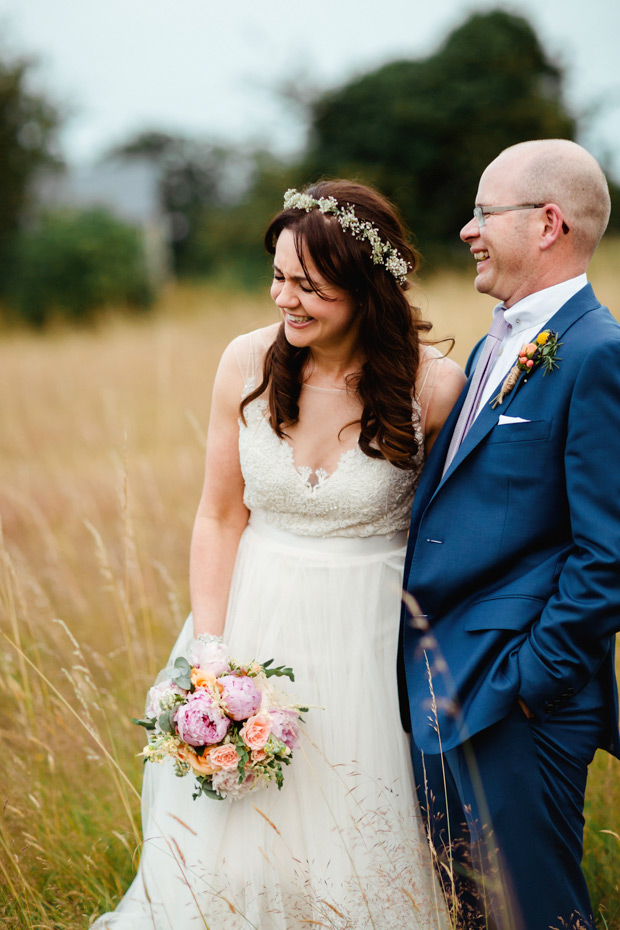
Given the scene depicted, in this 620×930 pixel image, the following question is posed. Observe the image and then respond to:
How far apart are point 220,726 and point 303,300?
1.30 m

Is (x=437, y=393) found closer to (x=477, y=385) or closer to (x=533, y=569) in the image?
(x=477, y=385)

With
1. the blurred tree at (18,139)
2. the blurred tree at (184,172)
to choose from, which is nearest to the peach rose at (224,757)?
the blurred tree at (18,139)

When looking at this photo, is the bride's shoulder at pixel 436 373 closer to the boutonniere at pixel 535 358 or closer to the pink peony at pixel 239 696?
the boutonniere at pixel 535 358

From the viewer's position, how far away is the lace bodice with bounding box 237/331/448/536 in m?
2.53

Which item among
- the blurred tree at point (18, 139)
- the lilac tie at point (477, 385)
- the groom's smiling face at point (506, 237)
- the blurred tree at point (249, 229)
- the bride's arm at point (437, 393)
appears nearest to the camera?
the groom's smiling face at point (506, 237)

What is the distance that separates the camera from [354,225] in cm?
247

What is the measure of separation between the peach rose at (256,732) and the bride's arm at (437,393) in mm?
1057

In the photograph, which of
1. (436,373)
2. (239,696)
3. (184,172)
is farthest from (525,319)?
(184,172)

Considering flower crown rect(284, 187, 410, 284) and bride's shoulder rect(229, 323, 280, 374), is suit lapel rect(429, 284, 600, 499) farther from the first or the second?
bride's shoulder rect(229, 323, 280, 374)

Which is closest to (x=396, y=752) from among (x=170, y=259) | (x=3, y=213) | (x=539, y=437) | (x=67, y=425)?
(x=539, y=437)

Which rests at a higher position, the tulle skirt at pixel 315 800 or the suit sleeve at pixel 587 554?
the suit sleeve at pixel 587 554

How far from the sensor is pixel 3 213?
22.9 metres

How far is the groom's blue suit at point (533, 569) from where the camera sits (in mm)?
2008

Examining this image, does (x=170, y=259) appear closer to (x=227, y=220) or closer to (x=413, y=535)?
(x=227, y=220)
